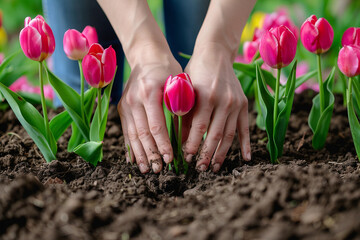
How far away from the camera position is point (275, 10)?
307 cm

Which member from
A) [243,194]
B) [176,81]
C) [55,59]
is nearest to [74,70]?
[55,59]

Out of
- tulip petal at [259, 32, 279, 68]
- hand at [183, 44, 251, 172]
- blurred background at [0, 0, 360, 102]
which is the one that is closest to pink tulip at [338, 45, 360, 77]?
tulip petal at [259, 32, 279, 68]

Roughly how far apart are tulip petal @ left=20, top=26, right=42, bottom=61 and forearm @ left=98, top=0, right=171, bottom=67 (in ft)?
0.95

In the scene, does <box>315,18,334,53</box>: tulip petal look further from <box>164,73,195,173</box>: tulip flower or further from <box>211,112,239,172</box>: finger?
<box>164,73,195,173</box>: tulip flower

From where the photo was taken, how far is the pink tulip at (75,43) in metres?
1.22

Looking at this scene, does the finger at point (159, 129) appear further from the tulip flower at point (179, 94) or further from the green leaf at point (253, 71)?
the green leaf at point (253, 71)

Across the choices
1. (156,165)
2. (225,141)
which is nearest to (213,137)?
(225,141)

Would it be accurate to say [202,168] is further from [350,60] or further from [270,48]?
[350,60]

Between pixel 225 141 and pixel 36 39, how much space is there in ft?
1.94

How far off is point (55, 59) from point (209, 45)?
97 centimetres

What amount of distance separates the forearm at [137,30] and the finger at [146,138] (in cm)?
18

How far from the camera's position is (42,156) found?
1418mm

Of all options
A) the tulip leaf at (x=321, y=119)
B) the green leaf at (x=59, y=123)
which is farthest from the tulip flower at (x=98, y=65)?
the tulip leaf at (x=321, y=119)

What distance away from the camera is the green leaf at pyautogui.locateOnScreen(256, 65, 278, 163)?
130 centimetres
